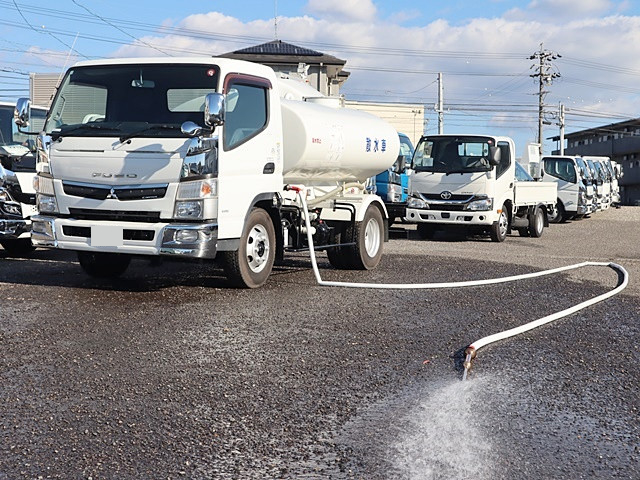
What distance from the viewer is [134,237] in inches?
356

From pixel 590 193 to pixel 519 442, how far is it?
85.3 feet

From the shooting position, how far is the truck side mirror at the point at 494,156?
59.3 ft

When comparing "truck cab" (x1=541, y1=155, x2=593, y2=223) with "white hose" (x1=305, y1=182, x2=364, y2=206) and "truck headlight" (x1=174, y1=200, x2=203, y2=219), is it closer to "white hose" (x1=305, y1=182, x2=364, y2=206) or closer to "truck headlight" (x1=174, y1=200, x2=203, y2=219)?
"white hose" (x1=305, y1=182, x2=364, y2=206)

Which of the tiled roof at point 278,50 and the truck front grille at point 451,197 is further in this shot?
the tiled roof at point 278,50

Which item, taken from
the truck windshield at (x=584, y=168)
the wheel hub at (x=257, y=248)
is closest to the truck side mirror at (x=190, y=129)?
the wheel hub at (x=257, y=248)

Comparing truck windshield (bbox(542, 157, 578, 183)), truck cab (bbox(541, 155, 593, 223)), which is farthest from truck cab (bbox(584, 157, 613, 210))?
truck windshield (bbox(542, 157, 578, 183))

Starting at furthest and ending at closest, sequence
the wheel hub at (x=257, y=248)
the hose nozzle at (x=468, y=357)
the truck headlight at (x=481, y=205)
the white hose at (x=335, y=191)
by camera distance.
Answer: the truck headlight at (x=481, y=205), the white hose at (x=335, y=191), the wheel hub at (x=257, y=248), the hose nozzle at (x=468, y=357)

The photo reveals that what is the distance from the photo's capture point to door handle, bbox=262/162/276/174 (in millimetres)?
9898

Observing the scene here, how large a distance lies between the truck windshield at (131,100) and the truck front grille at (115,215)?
0.81 meters

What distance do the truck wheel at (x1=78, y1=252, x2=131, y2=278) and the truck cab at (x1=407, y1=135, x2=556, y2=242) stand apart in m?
9.25

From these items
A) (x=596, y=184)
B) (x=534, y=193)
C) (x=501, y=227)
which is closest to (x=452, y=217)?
(x=501, y=227)

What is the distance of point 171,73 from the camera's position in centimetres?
934

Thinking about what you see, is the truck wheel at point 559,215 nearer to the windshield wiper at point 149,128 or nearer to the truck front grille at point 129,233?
the windshield wiper at point 149,128

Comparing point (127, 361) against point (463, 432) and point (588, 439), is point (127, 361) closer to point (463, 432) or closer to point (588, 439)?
point (463, 432)
